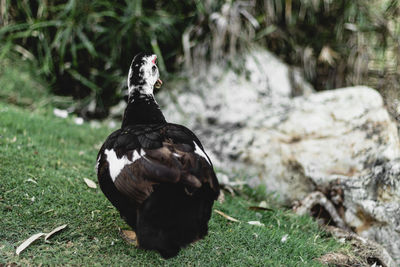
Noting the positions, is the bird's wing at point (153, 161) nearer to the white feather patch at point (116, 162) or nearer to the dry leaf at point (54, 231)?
the white feather patch at point (116, 162)

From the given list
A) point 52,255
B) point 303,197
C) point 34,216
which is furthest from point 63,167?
point 303,197

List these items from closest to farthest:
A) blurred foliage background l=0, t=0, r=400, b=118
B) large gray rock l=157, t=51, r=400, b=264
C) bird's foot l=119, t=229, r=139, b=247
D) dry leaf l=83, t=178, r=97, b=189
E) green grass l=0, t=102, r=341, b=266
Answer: green grass l=0, t=102, r=341, b=266, bird's foot l=119, t=229, r=139, b=247, dry leaf l=83, t=178, r=97, b=189, large gray rock l=157, t=51, r=400, b=264, blurred foliage background l=0, t=0, r=400, b=118

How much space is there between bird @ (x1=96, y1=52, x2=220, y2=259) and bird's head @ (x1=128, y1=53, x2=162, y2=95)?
50cm

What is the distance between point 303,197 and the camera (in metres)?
3.67

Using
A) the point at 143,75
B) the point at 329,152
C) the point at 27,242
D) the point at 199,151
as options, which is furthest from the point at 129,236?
the point at 329,152

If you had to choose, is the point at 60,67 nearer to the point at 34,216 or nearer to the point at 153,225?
the point at 34,216

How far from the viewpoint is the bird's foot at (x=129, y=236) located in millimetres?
2402

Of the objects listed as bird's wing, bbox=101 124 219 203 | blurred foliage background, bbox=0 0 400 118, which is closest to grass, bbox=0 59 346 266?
bird's wing, bbox=101 124 219 203

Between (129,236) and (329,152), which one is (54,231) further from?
(329,152)

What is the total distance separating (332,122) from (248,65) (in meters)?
1.96

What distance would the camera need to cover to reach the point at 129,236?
97.0 inches

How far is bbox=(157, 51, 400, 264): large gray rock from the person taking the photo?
3215mm

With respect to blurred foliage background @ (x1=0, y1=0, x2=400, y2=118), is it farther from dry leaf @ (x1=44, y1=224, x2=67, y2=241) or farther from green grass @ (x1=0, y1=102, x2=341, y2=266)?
dry leaf @ (x1=44, y1=224, x2=67, y2=241)

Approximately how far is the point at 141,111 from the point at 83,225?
30.9 inches
